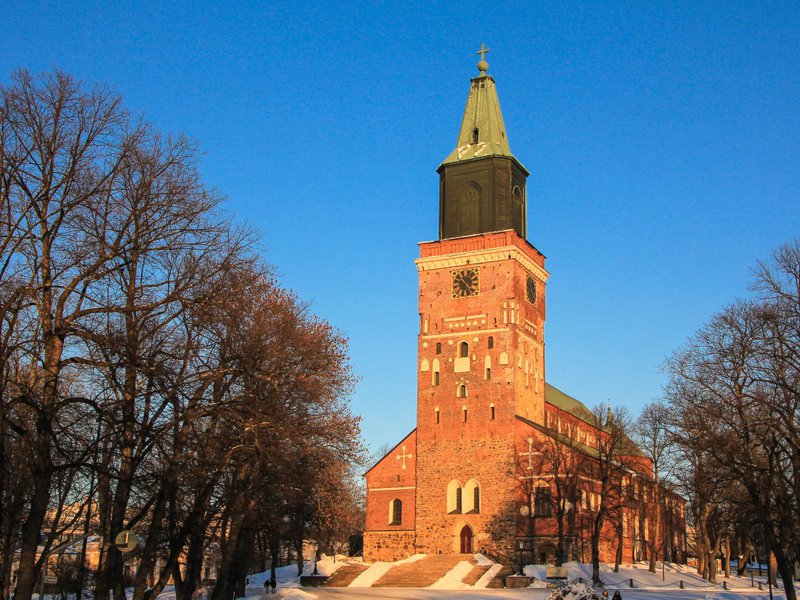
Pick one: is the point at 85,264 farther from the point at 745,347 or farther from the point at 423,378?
→ the point at 423,378

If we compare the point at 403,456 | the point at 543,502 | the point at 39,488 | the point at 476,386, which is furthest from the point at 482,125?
the point at 39,488

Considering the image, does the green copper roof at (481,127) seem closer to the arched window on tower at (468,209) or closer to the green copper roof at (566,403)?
the arched window on tower at (468,209)

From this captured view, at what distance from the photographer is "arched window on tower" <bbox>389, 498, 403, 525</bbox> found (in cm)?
6122

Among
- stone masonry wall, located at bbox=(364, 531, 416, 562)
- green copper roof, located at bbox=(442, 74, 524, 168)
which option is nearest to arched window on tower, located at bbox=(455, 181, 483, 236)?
green copper roof, located at bbox=(442, 74, 524, 168)

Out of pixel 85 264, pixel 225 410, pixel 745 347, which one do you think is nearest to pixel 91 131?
pixel 85 264

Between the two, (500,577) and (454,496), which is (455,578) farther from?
(454,496)

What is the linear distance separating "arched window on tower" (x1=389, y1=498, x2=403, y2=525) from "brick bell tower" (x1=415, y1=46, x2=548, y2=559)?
4.47ft

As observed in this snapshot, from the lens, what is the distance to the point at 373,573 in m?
55.6

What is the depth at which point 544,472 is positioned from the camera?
57594mm

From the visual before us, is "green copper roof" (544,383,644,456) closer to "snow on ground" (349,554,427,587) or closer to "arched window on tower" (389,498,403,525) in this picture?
"arched window on tower" (389,498,403,525)

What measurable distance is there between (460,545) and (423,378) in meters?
11.0

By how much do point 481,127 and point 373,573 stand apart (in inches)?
1170

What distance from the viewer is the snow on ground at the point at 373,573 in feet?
179

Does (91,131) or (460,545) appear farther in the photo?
(460,545)
